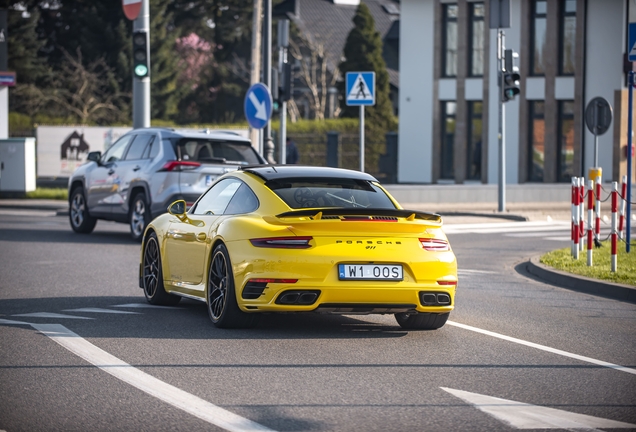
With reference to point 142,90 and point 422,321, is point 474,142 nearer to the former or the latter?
point 142,90

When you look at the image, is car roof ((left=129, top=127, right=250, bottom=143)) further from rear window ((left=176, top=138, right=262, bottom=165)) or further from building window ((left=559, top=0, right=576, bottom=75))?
building window ((left=559, top=0, right=576, bottom=75))

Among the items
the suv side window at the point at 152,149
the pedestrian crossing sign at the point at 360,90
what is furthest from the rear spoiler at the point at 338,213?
the pedestrian crossing sign at the point at 360,90

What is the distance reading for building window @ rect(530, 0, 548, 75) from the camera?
4006 cm

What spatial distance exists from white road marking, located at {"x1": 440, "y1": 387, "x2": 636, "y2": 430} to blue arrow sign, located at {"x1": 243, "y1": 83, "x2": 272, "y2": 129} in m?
17.5

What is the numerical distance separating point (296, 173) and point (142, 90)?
51.3 feet

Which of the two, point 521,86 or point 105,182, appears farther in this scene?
point 521,86

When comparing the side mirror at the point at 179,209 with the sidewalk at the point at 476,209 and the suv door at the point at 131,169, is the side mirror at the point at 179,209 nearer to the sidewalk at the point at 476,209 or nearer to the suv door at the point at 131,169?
the sidewalk at the point at 476,209

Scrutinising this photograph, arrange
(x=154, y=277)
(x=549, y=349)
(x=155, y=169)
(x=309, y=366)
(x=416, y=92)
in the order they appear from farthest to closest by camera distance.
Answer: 1. (x=416, y=92)
2. (x=155, y=169)
3. (x=154, y=277)
4. (x=549, y=349)
5. (x=309, y=366)

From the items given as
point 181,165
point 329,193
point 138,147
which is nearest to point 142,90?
point 138,147

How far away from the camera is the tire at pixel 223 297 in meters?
8.96

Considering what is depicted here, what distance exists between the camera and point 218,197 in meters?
10.1

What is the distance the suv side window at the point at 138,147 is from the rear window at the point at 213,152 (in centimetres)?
99

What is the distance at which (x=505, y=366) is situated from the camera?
25.3 ft

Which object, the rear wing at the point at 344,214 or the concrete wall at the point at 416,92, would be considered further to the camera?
the concrete wall at the point at 416,92
